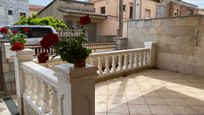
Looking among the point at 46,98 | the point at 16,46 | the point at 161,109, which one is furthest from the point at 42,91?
the point at 161,109

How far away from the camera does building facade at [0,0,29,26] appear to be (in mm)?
20083

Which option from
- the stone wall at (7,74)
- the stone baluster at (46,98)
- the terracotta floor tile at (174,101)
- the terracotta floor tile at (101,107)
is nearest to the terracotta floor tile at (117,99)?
the terracotta floor tile at (101,107)

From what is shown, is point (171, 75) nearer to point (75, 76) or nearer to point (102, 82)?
point (102, 82)

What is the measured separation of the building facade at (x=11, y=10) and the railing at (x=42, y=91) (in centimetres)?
2162

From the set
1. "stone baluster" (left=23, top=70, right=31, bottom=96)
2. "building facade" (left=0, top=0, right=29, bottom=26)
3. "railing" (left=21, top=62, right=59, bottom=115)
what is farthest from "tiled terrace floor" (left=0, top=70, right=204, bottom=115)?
"building facade" (left=0, top=0, right=29, bottom=26)

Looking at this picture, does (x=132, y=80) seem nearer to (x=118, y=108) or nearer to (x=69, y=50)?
(x=118, y=108)

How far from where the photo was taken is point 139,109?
3186 mm

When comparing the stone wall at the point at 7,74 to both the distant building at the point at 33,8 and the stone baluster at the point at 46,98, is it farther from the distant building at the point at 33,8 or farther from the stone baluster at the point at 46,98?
the distant building at the point at 33,8

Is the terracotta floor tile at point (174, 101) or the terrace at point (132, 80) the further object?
the terracotta floor tile at point (174, 101)

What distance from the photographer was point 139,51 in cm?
620

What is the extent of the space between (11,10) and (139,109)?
77.6 feet

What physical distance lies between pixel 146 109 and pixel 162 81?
2.19m

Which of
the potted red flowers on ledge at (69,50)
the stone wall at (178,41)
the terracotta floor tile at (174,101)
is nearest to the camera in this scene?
the potted red flowers on ledge at (69,50)

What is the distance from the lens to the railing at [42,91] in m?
1.99
